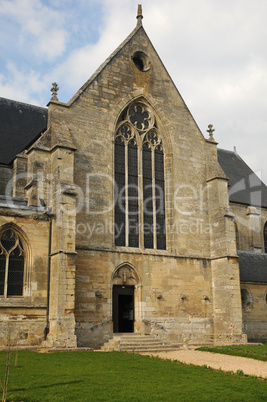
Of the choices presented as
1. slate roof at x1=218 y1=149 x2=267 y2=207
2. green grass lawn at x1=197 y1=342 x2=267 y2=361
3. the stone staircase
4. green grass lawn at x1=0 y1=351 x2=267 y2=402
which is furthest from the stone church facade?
slate roof at x1=218 y1=149 x2=267 y2=207

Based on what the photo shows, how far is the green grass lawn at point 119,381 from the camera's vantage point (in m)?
8.38

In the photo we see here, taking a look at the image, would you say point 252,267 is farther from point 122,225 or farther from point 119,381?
point 119,381

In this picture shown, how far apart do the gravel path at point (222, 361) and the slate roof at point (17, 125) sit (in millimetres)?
13327

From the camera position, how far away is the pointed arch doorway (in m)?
19.2

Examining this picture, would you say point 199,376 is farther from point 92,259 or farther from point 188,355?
point 92,259

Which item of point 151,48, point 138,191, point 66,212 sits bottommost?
point 66,212

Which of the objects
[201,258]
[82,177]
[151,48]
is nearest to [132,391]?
[82,177]

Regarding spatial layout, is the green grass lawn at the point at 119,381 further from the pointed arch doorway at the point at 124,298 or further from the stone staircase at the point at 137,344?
the pointed arch doorway at the point at 124,298

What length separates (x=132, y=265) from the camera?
19.7 metres

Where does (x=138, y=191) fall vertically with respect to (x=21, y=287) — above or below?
above

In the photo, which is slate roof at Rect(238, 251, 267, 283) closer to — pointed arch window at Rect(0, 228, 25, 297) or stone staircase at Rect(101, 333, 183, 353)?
stone staircase at Rect(101, 333, 183, 353)

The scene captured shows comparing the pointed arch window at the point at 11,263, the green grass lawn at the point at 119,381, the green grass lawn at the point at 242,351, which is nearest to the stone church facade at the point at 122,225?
the pointed arch window at the point at 11,263

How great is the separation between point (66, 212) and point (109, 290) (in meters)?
4.03

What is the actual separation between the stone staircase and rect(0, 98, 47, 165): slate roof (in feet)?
35.8
